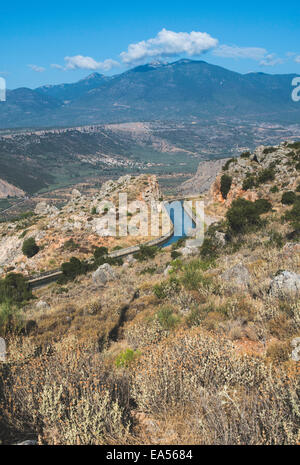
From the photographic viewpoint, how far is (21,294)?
26766mm

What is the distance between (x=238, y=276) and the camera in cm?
970

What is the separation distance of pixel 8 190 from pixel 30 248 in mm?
136426

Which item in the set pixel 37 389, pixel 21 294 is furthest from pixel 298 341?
pixel 21 294

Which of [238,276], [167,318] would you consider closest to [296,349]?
[167,318]

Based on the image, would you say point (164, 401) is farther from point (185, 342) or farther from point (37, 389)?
point (37, 389)

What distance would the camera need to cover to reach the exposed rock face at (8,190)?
162250mm

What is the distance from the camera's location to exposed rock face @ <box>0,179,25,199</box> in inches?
6388

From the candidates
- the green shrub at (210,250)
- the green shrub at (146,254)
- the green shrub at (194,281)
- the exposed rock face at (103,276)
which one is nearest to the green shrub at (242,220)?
the green shrub at (210,250)

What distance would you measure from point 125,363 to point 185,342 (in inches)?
55.7

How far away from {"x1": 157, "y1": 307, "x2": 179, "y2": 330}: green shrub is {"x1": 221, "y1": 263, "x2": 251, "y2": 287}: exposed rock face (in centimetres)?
246

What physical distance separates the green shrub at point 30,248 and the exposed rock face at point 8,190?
129518 mm

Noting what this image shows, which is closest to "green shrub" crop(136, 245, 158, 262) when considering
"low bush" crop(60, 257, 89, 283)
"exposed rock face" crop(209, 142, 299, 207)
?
"low bush" crop(60, 257, 89, 283)

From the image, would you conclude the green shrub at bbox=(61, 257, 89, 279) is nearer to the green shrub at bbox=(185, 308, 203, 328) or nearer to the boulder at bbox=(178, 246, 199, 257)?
the boulder at bbox=(178, 246, 199, 257)

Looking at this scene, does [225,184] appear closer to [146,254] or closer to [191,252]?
[146,254]
